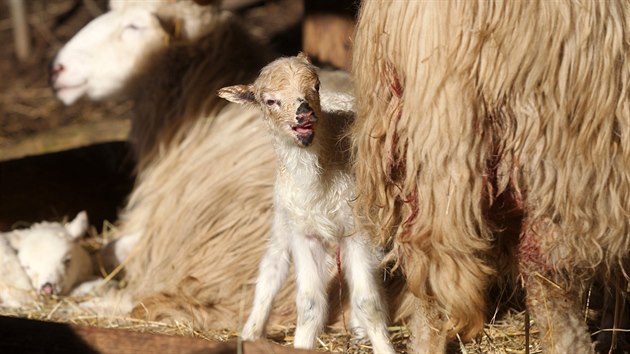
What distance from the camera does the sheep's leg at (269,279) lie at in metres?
3.63

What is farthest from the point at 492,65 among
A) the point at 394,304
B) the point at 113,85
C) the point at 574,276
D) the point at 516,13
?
the point at 113,85

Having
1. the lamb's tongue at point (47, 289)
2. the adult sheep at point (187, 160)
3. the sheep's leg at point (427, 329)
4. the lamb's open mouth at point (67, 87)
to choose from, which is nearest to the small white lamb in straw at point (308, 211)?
the sheep's leg at point (427, 329)

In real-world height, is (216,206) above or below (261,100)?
below

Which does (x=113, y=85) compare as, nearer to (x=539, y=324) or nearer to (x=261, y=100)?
(x=261, y=100)

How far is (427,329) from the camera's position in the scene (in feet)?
10.7

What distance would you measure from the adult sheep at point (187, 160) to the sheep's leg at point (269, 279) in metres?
0.44

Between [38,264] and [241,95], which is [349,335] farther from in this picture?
[38,264]

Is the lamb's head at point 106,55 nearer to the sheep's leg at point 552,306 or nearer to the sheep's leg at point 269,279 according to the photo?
the sheep's leg at point 269,279

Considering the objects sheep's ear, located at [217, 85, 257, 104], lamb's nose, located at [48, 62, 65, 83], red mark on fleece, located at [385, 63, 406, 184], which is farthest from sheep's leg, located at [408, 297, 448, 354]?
lamb's nose, located at [48, 62, 65, 83]

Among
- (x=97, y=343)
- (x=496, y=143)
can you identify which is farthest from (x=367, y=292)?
(x=97, y=343)

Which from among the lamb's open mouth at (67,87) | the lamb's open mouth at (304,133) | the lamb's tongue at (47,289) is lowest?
the lamb's tongue at (47,289)

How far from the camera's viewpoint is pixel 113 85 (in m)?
5.27

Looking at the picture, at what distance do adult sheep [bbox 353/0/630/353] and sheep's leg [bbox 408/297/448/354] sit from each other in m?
0.07

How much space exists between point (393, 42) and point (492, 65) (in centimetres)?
28
